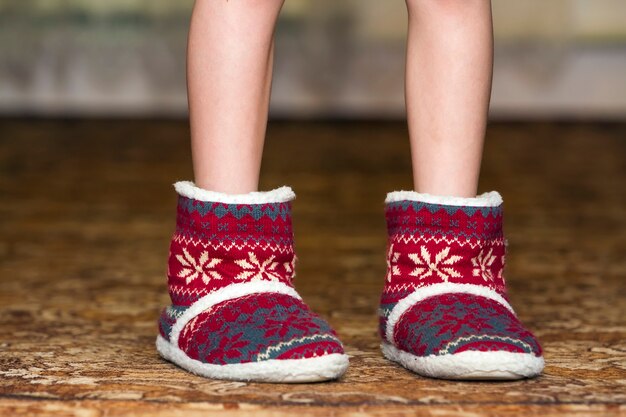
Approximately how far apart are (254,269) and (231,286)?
2cm

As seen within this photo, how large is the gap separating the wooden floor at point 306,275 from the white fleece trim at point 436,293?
0.03 m

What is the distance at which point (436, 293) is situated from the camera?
2.61 feet

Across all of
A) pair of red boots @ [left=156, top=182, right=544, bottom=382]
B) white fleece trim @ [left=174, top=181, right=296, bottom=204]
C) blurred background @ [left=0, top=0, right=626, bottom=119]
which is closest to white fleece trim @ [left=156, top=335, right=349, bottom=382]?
pair of red boots @ [left=156, top=182, right=544, bottom=382]

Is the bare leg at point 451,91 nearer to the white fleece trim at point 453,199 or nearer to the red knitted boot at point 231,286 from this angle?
the white fleece trim at point 453,199

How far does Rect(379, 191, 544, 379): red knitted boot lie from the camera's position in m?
0.75

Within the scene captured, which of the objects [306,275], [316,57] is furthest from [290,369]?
[316,57]

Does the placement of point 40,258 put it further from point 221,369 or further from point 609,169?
point 609,169

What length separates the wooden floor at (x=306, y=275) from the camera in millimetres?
678

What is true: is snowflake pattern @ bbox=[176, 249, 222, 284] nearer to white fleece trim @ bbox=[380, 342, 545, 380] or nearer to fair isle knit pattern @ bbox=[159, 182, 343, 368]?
fair isle knit pattern @ bbox=[159, 182, 343, 368]

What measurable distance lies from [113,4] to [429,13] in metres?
3.58

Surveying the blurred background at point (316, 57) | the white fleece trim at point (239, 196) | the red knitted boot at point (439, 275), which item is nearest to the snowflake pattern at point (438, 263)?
the red knitted boot at point (439, 275)

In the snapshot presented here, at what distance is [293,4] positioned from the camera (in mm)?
4230

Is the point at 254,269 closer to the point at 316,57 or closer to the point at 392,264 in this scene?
the point at 392,264

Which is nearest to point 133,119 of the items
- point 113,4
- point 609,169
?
point 113,4
